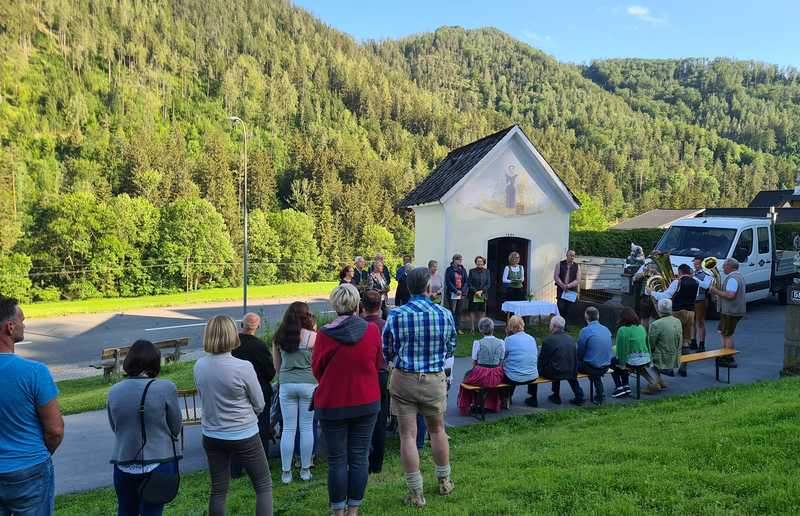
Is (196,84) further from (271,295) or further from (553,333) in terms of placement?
(553,333)

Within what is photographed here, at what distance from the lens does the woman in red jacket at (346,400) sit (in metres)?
4.34

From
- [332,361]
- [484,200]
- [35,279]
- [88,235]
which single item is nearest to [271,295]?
[88,235]

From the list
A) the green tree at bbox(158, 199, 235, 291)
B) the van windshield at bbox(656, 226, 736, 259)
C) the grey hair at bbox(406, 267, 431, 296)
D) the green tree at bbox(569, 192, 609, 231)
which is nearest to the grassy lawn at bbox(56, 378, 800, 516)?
the grey hair at bbox(406, 267, 431, 296)

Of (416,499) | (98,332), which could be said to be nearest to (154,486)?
(416,499)

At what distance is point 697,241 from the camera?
1653 centimetres

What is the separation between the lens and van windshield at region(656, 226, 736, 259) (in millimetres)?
16062

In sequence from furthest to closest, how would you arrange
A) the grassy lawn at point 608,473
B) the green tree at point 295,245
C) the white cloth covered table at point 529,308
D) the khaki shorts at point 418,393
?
1. the green tree at point 295,245
2. the white cloth covered table at point 529,308
3. the khaki shorts at point 418,393
4. the grassy lawn at point 608,473

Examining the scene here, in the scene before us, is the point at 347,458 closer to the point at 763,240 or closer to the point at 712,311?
the point at 712,311

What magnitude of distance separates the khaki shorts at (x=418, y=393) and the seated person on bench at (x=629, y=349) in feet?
17.5

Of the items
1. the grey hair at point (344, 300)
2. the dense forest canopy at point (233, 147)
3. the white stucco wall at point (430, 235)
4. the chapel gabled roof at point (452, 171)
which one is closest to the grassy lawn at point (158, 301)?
the dense forest canopy at point (233, 147)

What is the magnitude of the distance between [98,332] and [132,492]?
2174 centimetres

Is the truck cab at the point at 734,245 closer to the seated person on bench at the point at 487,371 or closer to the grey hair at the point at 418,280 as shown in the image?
the seated person on bench at the point at 487,371

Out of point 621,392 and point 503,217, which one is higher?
point 503,217

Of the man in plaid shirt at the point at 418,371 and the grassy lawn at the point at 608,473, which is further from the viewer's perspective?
the man in plaid shirt at the point at 418,371
